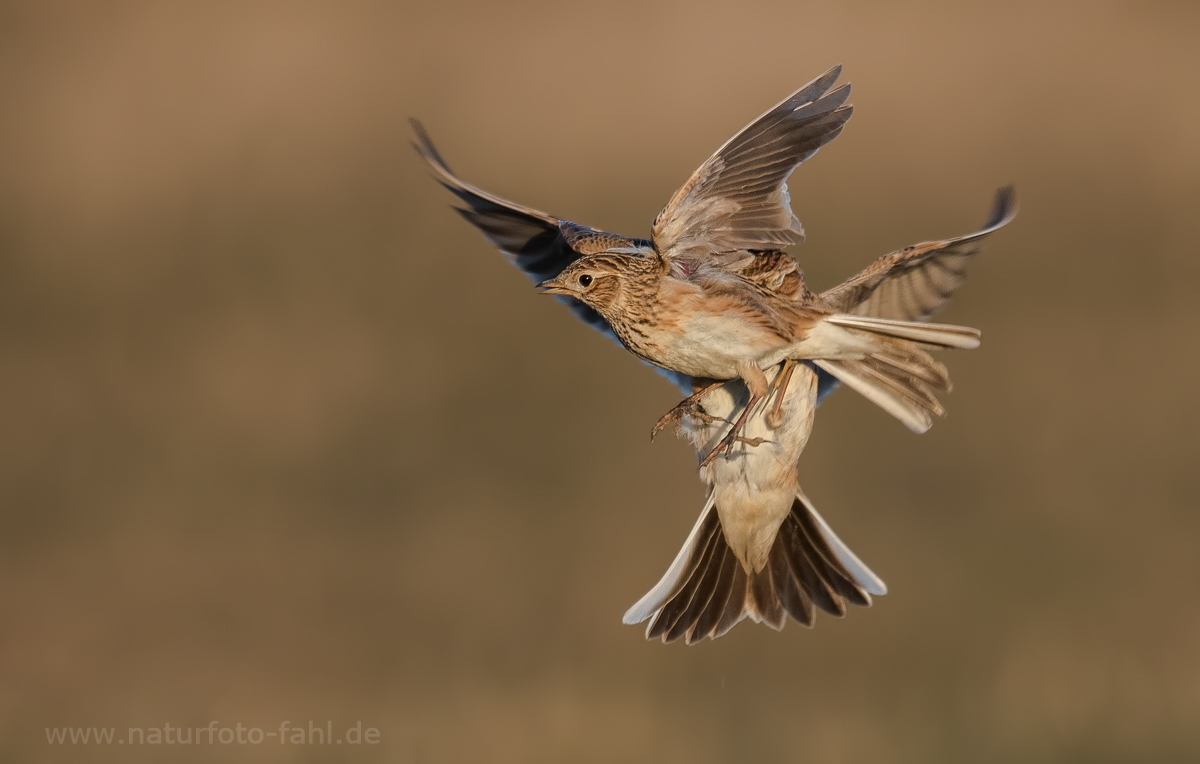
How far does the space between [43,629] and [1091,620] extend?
15.0ft

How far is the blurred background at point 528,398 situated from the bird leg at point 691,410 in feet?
5.01

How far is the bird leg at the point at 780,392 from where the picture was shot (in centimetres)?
501

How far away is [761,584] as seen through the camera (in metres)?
5.52

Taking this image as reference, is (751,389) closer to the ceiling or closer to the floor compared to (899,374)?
closer to the floor

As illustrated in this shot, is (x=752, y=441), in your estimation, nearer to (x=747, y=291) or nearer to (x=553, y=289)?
(x=747, y=291)

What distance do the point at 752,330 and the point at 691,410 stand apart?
56 centimetres

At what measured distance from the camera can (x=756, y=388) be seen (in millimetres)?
4473

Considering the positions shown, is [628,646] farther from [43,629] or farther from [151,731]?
[43,629]

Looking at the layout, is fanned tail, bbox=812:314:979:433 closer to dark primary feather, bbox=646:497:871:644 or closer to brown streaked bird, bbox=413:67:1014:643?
brown streaked bird, bbox=413:67:1014:643

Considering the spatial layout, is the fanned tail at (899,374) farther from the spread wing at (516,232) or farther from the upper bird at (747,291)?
the spread wing at (516,232)

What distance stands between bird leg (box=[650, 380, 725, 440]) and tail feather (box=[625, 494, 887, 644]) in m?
0.50

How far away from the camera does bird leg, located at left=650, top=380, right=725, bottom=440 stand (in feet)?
15.8

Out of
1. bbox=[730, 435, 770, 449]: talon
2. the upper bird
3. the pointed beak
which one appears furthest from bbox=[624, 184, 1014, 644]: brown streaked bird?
the pointed beak

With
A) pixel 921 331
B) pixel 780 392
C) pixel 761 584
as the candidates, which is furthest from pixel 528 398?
pixel 921 331
